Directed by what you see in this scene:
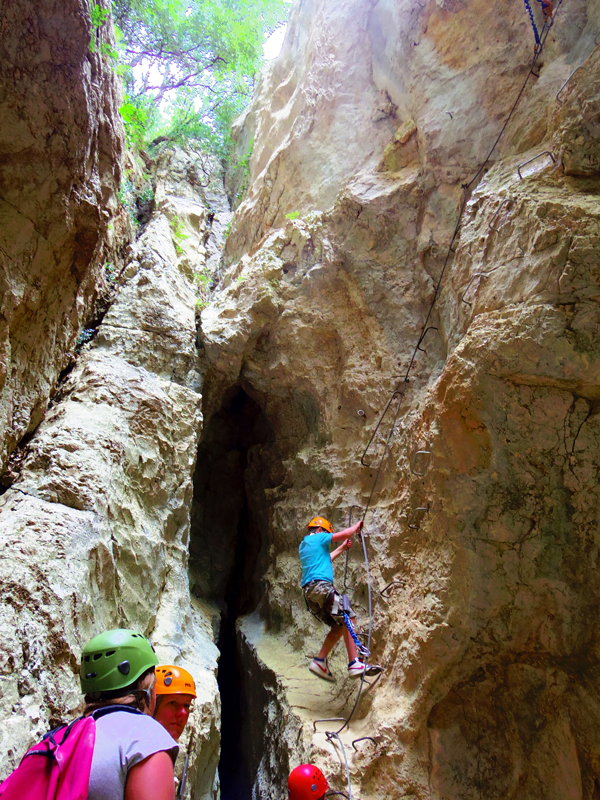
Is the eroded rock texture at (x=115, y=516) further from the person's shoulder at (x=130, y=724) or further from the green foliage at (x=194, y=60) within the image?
the green foliage at (x=194, y=60)

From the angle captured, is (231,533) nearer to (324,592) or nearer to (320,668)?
(320,668)

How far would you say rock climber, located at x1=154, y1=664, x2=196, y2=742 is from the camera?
204 centimetres

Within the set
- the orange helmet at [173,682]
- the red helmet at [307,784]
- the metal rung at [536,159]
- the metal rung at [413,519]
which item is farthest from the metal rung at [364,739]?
the metal rung at [536,159]

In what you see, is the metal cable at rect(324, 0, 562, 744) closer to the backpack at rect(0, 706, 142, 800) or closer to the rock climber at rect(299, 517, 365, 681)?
the rock climber at rect(299, 517, 365, 681)

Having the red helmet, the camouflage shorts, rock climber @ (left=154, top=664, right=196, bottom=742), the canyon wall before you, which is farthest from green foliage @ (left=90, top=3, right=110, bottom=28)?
the red helmet

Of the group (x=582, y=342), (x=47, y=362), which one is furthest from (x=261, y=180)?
(x=582, y=342)

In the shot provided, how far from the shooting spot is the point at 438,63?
5426 millimetres

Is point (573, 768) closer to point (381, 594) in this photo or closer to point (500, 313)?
point (381, 594)

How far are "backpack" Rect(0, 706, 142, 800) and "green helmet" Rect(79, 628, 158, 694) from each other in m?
0.26

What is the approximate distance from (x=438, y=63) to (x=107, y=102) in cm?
368

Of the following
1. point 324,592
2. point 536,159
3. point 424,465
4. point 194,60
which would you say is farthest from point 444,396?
point 194,60

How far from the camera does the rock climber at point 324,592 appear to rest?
168 inches

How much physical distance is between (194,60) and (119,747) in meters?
13.1

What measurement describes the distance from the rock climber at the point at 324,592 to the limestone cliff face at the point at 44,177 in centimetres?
259
